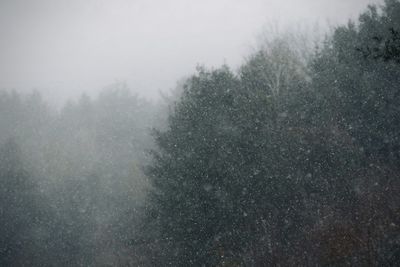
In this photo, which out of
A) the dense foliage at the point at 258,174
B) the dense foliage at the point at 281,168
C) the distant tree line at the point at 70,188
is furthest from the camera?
the distant tree line at the point at 70,188

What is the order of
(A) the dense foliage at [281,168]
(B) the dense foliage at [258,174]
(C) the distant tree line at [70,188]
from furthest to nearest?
(C) the distant tree line at [70,188] < (B) the dense foliage at [258,174] < (A) the dense foliage at [281,168]

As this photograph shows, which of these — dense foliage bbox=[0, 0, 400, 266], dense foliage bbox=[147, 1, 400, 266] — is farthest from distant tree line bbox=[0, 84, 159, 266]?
dense foliage bbox=[147, 1, 400, 266]

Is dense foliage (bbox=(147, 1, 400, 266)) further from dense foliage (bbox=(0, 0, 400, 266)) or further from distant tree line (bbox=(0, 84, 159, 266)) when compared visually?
distant tree line (bbox=(0, 84, 159, 266))

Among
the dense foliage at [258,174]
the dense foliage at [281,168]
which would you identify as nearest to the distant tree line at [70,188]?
the dense foliage at [281,168]

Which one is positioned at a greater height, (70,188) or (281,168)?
(70,188)

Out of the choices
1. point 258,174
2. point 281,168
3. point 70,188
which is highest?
point 70,188

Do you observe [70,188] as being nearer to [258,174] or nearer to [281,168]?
[258,174]

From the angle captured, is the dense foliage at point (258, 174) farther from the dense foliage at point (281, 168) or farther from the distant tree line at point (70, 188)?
the distant tree line at point (70, 188)

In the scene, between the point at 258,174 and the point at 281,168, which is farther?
the point at 281,168

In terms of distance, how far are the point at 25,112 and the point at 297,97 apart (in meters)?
40.6

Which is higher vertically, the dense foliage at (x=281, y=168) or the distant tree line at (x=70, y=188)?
the distant tree line at (x=70, y=188)

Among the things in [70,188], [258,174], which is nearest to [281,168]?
[258,174]

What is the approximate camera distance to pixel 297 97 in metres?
19.2

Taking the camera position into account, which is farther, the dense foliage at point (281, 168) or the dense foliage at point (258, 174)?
the dense foliage at point (258, 174)
